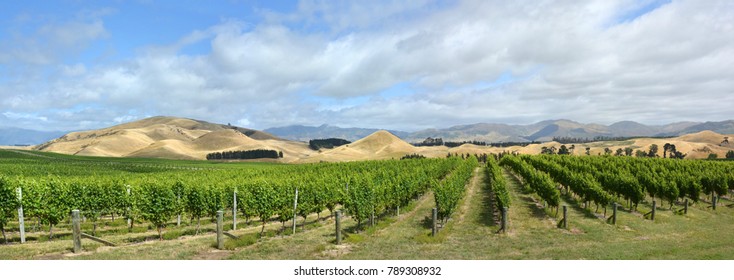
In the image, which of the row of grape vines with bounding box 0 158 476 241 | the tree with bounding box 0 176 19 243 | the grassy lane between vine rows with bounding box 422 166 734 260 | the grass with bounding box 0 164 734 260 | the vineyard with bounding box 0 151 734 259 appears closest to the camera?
the grass with bounding box 0 164 734 260

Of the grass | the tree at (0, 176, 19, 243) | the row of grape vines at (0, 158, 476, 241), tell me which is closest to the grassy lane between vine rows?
the grass

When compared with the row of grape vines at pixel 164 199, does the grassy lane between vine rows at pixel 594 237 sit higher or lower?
lower

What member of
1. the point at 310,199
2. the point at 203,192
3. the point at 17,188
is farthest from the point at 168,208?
the point at 310,199

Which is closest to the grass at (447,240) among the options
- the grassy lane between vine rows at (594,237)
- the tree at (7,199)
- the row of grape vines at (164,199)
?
the grassy lane between vine rows at (594,237)

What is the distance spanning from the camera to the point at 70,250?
19375mm

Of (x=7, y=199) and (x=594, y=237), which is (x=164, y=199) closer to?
(x=7, y=199)

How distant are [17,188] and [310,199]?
17129 mm

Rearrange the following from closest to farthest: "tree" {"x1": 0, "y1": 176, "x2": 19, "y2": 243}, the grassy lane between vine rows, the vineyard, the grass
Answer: the grass, the grassy lane between vine rows, the vineyard, "tree" {"x1": 0, "y1": 176, "x2": 19, "y2": 243}

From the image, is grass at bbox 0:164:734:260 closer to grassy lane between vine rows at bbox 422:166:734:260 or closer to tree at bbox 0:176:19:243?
grassy lane between vine rows at bbox 422:166:734:260

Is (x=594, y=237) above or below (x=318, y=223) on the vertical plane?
below

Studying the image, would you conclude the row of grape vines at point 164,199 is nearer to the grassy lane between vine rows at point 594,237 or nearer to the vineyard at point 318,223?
the vineyard at point 318,223

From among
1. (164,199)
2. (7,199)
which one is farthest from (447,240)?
(7,199)

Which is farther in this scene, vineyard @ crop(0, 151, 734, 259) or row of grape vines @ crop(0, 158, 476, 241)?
row of grape vines @ crop(0, 158, 476, 241)

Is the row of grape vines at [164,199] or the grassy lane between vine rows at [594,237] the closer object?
the grassy lane between vine rows at [594,237]
